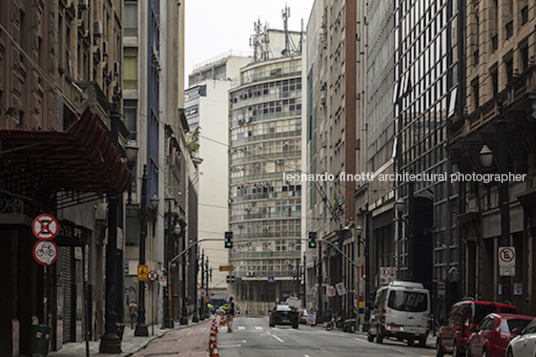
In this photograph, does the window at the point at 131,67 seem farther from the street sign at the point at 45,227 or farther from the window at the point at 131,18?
the street sign at the point at 45,227

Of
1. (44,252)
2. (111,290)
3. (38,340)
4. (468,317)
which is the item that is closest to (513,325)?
(468,317)

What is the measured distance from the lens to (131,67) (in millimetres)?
65438

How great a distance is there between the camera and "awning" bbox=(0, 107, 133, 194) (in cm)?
1992

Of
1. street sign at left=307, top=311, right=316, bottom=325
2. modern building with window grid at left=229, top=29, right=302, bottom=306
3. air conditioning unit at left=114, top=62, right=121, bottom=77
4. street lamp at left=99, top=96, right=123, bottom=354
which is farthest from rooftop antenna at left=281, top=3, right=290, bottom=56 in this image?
street lamp at left=99, top=96, right=123, bottom=354

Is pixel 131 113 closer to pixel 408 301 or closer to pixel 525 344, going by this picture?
pixel 408 301

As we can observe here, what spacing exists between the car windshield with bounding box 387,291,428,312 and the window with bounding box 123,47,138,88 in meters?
32.4

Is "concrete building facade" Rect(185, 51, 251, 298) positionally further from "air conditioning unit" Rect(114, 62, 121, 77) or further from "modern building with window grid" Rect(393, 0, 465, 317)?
"air conditioning unit" Rect(114, 62, 121, 77)

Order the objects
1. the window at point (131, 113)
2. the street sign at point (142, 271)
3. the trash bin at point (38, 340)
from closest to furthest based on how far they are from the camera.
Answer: the trash bin at point (38, 340) < the street sign at point (142, 271) < the window at point (131, 113)

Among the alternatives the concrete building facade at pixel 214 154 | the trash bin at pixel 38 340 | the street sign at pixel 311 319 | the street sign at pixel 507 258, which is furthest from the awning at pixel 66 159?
the concrete building facade at pixel 214 154

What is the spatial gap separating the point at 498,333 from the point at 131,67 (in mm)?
48593

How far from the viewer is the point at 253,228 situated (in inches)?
6668

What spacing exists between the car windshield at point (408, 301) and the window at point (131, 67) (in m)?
32.4

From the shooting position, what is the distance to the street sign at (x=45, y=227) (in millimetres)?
18781

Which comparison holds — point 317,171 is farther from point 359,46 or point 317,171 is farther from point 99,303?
point 99,303
